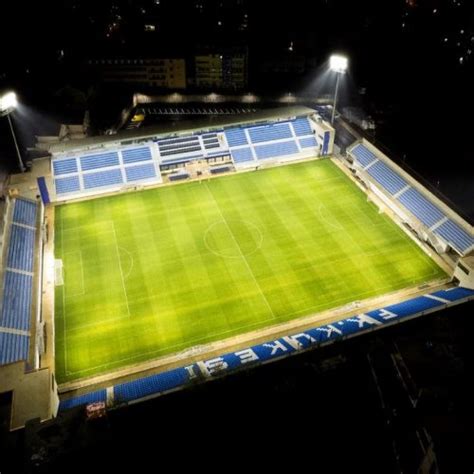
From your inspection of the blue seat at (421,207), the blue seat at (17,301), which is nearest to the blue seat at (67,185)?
the blue seat at (17,301)

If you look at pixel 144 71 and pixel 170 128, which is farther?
pixel 144 71

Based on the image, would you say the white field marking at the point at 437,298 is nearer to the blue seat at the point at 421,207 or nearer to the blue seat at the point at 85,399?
the blue seat at the point at 421,207

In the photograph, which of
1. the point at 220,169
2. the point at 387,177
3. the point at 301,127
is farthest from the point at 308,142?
A: the point at 220,169

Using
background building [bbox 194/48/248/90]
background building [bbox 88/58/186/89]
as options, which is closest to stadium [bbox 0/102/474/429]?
background building [bbox 88/58/186/89]

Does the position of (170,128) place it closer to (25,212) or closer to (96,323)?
(25,212)

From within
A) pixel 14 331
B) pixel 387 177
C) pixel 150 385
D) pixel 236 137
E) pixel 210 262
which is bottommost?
pixel 150 385
